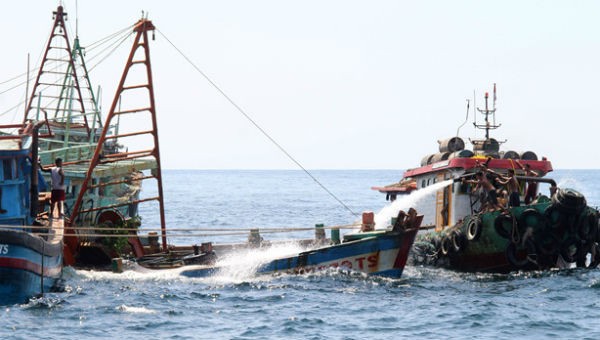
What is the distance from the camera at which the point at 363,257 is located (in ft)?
90.4

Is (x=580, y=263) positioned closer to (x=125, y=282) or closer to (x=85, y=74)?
(x=125, y=282)

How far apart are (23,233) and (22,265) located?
728mm

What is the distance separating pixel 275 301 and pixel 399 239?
430 cm

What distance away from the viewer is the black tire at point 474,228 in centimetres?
2988

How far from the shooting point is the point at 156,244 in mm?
32344

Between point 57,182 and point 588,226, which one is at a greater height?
point 57,182

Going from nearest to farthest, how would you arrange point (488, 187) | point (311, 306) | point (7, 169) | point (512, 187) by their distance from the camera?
point (311, 306) → point (7, 169) → point (488, 187) → point (512, 187)

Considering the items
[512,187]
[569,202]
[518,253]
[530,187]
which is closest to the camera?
[569,202]

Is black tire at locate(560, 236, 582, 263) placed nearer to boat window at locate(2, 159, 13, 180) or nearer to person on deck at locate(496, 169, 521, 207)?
person on deck at locate(496, 169, 521, 207)

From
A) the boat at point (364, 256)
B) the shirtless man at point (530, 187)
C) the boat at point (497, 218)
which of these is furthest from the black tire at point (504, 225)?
the shirtless man at point (530, 187)

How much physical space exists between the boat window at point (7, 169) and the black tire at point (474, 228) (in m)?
13.6

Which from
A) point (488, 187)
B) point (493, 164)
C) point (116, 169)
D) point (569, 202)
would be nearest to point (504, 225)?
point (488, 187)

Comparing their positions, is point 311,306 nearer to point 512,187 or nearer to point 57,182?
point 57,182

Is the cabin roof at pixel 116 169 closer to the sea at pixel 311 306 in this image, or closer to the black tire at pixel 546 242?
the sea at pixel 311 306
